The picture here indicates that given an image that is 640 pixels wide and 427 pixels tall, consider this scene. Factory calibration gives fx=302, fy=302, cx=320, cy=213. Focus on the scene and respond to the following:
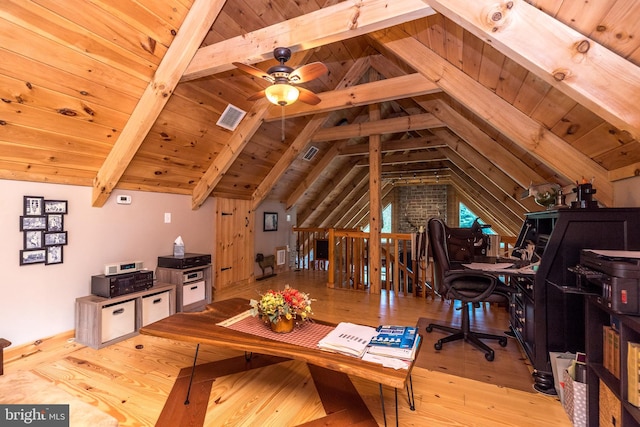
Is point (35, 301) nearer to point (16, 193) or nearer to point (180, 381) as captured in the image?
point (16, 193)

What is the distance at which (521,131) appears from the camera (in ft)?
8.18

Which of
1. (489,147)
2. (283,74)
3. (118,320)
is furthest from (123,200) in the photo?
(489,147)

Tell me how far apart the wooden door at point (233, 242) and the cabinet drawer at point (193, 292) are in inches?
33.0

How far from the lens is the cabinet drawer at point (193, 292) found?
3.60 metres

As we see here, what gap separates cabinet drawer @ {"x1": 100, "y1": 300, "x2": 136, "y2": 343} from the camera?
9.10 ft

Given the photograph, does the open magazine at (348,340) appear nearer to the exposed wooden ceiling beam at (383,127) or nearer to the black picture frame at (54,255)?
the black picture frame at (54,255)

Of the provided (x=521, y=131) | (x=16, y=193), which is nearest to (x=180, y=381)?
(x=16, y=193)

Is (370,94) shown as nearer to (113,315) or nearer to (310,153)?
(310,153)

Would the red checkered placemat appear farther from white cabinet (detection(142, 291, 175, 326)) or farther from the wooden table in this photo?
white cabinet (detection(142, 291, 175, 326))

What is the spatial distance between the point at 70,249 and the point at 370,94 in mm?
3445

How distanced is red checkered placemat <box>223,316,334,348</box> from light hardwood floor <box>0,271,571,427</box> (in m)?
0.46

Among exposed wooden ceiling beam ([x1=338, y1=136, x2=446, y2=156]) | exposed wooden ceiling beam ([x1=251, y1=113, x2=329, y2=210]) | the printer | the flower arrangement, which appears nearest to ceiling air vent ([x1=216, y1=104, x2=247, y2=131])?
exposed wooden ceiling beam ([x1=251, y1=113, x2=329, y2=210])

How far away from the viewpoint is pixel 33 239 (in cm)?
265

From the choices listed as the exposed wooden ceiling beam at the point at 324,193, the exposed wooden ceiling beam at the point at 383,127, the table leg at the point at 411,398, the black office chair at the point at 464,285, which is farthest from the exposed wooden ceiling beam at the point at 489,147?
the exposed wooden ceiling beam at the point at 324,193
